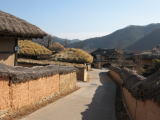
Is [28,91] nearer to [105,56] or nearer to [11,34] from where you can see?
[11,34]

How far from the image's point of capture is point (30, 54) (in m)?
30.3

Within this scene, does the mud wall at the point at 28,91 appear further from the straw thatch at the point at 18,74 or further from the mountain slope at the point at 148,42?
the mountain slope at the point at 148,42

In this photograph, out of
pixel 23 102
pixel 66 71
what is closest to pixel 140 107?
pixel 23 102

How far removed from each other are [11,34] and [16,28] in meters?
0.43

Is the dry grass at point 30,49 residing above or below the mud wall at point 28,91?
above

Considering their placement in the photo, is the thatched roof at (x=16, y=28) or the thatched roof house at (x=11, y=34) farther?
the thatched roof house at (x=11, y=34)

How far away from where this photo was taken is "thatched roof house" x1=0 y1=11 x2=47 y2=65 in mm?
13942

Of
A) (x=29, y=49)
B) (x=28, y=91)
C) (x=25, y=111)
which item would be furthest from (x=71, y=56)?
(x=25, y=111)

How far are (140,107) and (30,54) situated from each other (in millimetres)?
21646

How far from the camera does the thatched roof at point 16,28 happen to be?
13.7 meters

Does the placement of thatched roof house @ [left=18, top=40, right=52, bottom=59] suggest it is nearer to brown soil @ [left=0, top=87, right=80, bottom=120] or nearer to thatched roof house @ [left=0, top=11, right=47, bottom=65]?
thatched roof house @ [left=0, top=11, right=47, bottom=65]

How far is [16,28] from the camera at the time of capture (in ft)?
47.8

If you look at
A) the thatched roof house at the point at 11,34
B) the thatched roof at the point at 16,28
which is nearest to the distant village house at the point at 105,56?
the thatched roof at the point at 16,28

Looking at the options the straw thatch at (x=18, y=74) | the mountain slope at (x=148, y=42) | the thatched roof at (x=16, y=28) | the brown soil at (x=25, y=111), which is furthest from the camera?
the mountain slope at (x=148, y=42)
